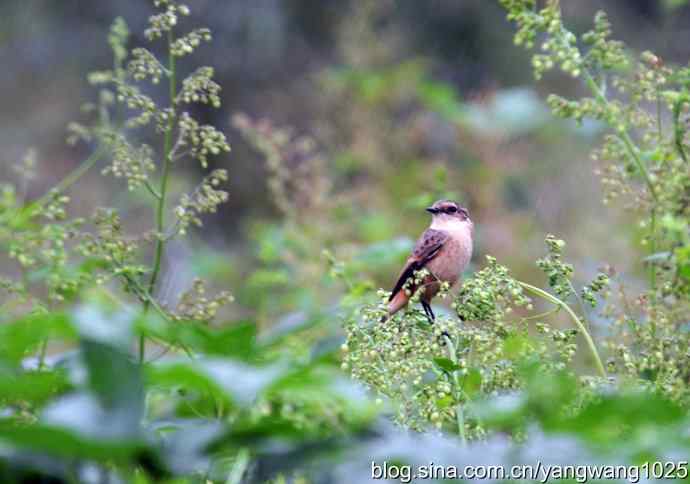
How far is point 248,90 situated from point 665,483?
374 inches

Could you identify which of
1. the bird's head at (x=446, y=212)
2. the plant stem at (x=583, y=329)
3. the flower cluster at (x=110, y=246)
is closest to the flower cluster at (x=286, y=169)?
the bird's head at (x=446, y=212)

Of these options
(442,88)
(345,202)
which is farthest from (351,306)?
(442,88)

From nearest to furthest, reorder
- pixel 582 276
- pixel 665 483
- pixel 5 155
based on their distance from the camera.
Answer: pixel 665 483, pixel 582 276, pixel 5 155

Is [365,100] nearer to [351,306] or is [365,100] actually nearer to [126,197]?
[126,197]

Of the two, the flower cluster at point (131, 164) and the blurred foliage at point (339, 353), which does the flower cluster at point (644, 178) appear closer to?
the blurred foliage at point (339, 353)

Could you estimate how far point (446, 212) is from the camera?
4.53m

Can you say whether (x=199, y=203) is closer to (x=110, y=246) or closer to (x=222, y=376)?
(x=110, y=246)

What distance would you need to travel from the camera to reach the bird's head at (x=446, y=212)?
4488 millimetres

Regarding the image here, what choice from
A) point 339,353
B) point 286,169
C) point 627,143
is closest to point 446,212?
point 286,169

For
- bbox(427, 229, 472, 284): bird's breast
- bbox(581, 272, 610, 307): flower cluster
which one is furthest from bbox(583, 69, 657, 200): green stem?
bbox(427, 229, 472, 284): bird's breast

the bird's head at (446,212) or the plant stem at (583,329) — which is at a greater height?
the bird's head at (446,212)

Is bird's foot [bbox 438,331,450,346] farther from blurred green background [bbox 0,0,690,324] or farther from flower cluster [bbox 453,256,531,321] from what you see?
blurred green background [bbox 0,0,690,324]

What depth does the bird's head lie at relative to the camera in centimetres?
449

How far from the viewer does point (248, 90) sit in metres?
10.5
